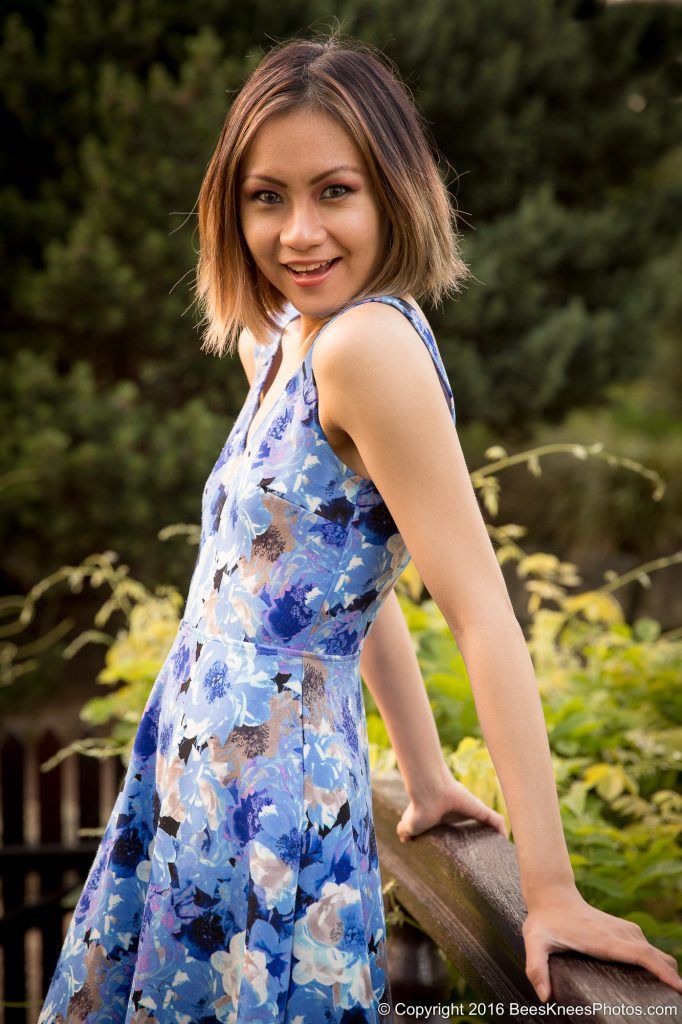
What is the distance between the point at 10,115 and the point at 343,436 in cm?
564

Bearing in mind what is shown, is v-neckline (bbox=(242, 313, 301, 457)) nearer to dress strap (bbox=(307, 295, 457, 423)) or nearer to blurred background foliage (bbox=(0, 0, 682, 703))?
dress strap (bbox=(307, 295, 457, 423))

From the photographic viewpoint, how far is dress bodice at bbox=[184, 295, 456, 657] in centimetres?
107

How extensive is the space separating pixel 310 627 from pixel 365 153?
20.4 inches

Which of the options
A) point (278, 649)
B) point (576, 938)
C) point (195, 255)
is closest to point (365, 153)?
Result: point (278, 649)

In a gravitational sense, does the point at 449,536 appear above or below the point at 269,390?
below

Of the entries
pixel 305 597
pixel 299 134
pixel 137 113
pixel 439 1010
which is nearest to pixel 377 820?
pixel 439 1010

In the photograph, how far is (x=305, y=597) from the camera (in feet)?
3.52

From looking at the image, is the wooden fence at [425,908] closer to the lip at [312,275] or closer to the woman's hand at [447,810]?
the woman's hand at [447,810]

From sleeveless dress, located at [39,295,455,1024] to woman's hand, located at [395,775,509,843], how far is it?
6.7 inches

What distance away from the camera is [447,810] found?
130 centimetres

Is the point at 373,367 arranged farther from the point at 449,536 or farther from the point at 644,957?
the point at 644,957

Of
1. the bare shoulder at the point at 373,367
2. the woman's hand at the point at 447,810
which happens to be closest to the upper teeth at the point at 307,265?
the bare shoulder at the point at 373,367

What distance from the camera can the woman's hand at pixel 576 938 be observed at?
88 centimetres

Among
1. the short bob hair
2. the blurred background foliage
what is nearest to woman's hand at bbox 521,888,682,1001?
the short bob hair
